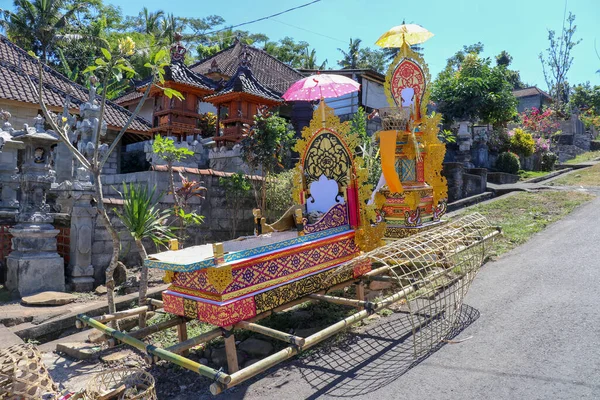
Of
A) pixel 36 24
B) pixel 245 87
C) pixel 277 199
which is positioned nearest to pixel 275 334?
pixel 277 199

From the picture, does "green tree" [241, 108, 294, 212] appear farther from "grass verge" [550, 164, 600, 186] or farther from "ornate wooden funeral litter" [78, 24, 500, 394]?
"grass verge" [550, 164, 600, 186]

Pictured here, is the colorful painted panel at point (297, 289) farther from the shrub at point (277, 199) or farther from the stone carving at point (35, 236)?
the shrub at point (277, 199)

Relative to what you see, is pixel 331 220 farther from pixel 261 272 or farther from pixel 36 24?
pixel 36 24

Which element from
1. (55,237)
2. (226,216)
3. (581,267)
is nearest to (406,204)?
(581,267)

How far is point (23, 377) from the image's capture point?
3.08 meters

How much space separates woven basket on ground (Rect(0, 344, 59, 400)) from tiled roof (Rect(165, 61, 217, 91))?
10175 millimetres

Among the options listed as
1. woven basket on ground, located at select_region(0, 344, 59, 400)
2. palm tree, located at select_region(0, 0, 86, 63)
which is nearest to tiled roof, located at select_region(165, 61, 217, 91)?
woven basket on ground, located at select_region(0, 344, 59, 400)

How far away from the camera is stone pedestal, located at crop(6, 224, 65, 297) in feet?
21.0

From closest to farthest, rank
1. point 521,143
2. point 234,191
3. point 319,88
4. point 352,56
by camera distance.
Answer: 1. point 319,88
2. point 234,191
3. point 521,143
4. point 352,56

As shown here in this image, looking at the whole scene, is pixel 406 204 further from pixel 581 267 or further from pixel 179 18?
pixel 179 18

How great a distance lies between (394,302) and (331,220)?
4.30ft

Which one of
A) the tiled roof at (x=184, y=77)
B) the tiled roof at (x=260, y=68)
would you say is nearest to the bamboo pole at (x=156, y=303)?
the tiled roof at (x=184, y=77)

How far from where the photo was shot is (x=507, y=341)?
4164 mm

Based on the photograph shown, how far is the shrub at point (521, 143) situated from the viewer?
17984mm
